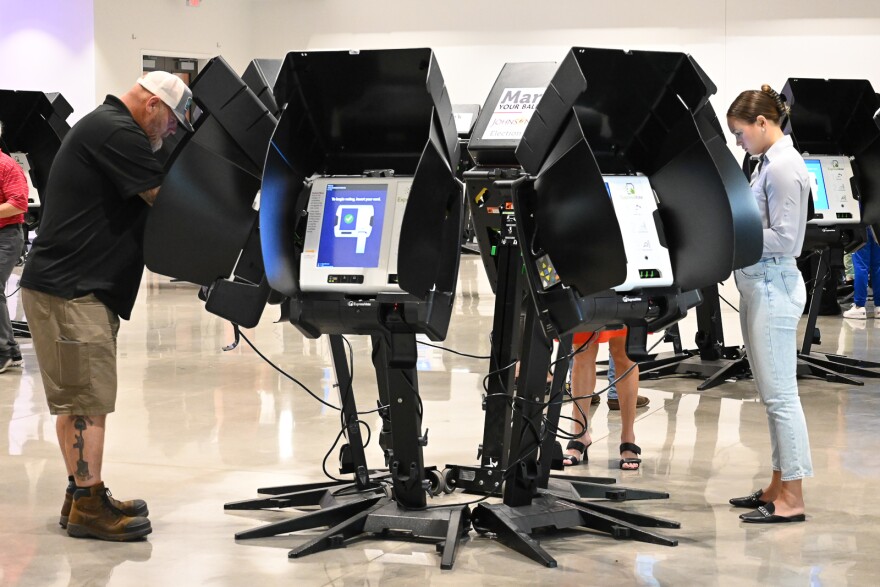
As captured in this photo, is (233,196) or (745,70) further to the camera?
(745,70)

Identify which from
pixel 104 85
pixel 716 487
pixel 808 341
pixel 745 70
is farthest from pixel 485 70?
pixel 716 487

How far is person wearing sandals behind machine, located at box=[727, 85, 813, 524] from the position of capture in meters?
4.53

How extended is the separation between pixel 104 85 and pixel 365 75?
13.2m

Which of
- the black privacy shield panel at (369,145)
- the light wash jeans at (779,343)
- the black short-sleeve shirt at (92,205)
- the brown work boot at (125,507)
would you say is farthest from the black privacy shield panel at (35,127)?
the light wash jeans at (779,343)

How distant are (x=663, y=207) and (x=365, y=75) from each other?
1.14 m

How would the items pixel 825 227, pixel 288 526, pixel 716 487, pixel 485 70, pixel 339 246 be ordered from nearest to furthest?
pixel 339 246
pixel 288 526
pixel 716 487
pixel 825 227
pixel 485 70

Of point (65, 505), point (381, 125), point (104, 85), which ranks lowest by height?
point (65, 505)

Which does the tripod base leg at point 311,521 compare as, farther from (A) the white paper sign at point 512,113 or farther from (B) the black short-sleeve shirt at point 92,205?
(A) the white paper sign at point 512,113

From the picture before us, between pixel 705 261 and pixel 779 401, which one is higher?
pixel 705 261

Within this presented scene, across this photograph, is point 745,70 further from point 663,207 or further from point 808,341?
point 663,207

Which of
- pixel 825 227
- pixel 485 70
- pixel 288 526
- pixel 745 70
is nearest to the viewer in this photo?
pixel 288 526

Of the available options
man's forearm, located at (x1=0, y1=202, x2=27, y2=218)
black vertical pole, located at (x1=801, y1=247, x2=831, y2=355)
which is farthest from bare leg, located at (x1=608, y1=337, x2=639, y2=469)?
man's forearm, located at (x1=0, y1=202, x2=27, y2=218)

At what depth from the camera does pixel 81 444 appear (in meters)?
4.44

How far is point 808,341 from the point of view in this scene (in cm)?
838
